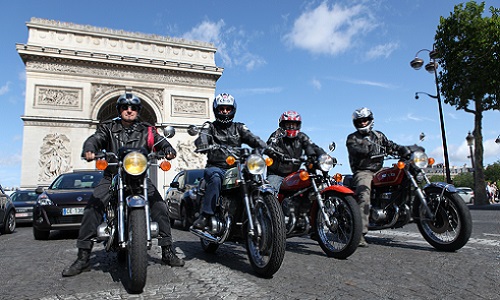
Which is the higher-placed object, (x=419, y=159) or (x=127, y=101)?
(x=127, y=101)

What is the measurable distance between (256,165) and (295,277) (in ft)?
3.00

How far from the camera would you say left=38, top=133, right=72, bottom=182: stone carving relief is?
71.4 ft

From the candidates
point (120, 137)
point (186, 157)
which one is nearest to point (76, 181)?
point (120, 137)

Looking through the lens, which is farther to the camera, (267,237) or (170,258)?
(170,258)

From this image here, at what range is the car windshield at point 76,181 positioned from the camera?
727 centimetres

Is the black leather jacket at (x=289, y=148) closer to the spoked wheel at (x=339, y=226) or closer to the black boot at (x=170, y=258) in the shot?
the spoked wheel at (x=339, y=226)

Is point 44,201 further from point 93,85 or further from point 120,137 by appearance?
point 93,85

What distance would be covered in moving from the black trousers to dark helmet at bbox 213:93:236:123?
1.07 m

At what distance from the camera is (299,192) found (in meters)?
4.22

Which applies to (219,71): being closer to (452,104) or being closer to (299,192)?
(452,104)

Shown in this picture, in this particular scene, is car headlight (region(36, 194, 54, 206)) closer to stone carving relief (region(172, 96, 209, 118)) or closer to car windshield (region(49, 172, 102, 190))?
car windshield (region(49, 172, 102, 190))

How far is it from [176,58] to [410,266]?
24578 millimetres

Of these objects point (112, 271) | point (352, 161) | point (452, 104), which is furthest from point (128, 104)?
point (452, 104)

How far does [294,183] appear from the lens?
430cm
